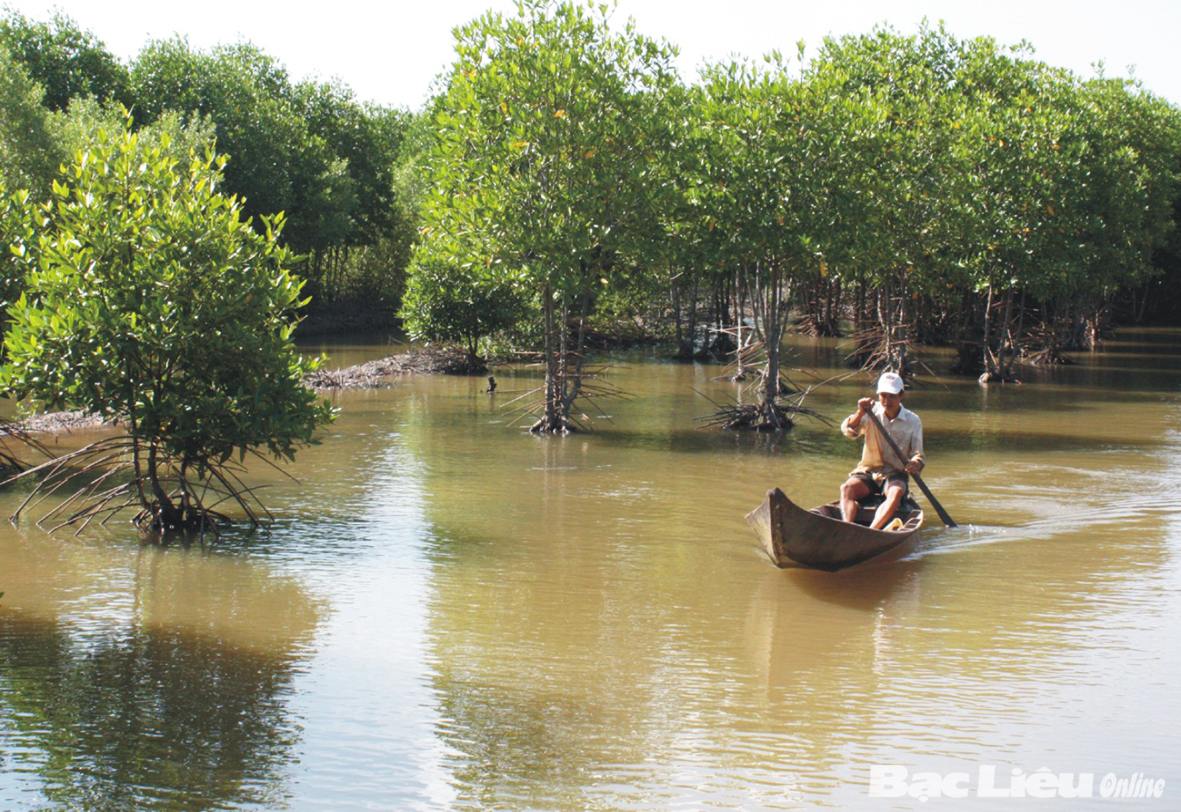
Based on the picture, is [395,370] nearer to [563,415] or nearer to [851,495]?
[563,415]

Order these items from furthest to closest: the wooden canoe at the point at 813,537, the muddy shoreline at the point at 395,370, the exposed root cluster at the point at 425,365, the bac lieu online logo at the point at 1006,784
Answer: the exposed root cluster at the point at 425,365 < the muddy shoreline at the point at 395,370 < the wooden canoe at the point at 813,537 < the bac lieu online logo at the point at 1006,784

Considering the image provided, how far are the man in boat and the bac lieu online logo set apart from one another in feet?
19.7

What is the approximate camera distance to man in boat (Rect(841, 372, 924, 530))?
14086mm

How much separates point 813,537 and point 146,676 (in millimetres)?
6384

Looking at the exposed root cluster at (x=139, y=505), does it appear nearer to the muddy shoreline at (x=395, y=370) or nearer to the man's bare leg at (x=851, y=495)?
the man's bare leg at (x=851, y=495)

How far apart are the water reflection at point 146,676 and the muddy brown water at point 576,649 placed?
0.11 feet

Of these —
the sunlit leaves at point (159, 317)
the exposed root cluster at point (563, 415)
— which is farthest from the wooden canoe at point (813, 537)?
the exposed root cluster at point (563, 415)

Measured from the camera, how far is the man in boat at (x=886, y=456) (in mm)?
14086

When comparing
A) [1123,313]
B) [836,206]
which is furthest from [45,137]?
[1123,313]

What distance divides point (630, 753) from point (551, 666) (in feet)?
6.60

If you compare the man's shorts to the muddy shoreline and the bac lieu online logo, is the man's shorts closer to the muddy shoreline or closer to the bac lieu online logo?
the bac lieu online logo

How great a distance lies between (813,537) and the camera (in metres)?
12.5

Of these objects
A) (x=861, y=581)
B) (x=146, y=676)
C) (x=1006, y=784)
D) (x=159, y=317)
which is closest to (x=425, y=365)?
(x=159, y=317)

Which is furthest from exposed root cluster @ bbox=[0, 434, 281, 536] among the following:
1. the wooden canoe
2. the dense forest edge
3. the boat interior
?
the boat interior
